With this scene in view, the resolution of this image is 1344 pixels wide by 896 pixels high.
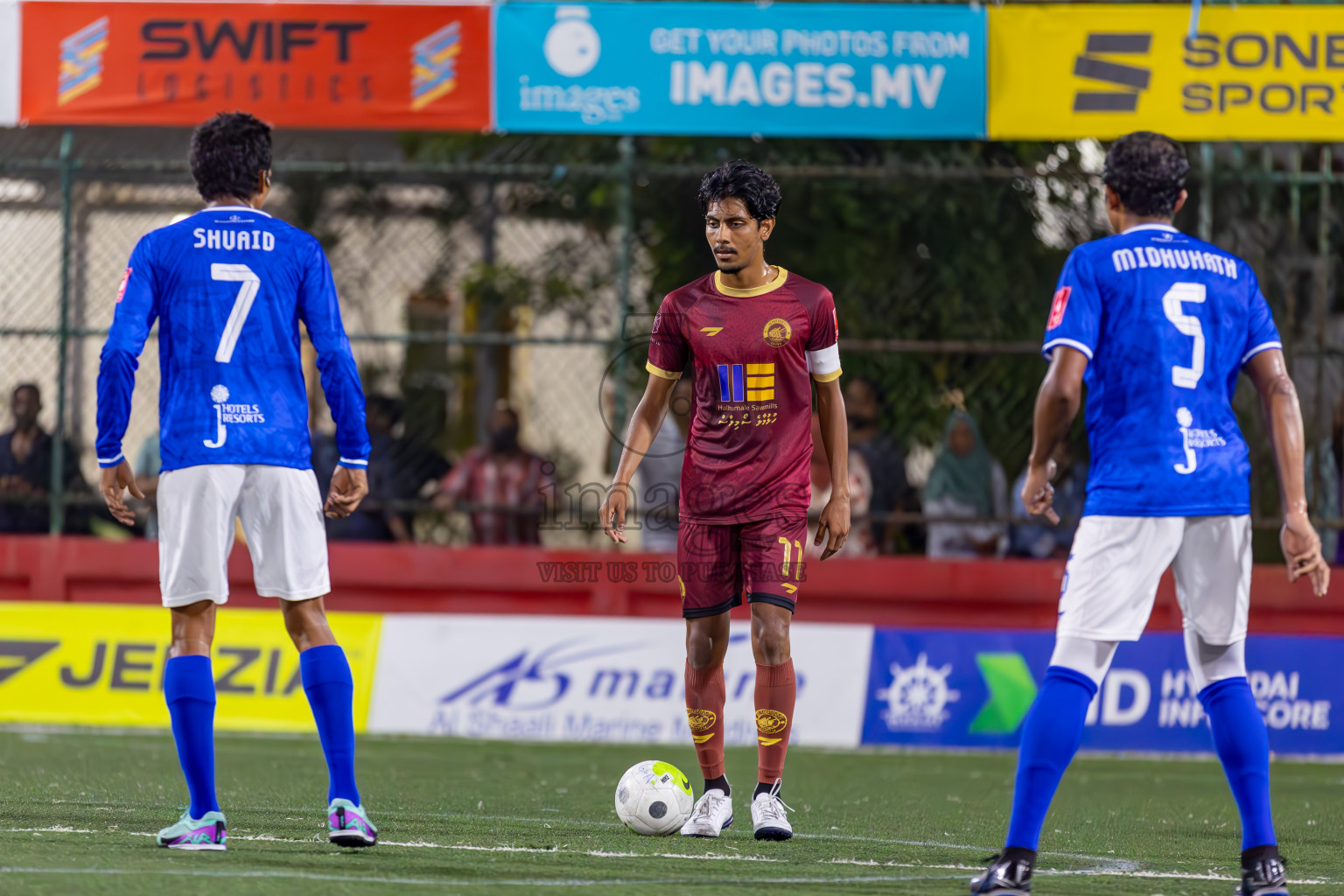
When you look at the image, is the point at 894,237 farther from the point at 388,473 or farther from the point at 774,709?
the point at 774,709

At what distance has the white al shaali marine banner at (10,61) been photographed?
11.0 meters

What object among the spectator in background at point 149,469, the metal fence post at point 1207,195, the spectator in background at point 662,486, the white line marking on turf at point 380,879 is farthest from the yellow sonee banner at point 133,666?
the metal fence post at point 1207,195

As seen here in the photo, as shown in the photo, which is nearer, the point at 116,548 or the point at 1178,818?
the point at 1178,818

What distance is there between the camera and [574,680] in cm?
1025

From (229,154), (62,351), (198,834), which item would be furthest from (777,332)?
(62,351)

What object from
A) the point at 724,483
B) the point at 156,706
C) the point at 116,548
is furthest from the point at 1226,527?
the point at 116,548

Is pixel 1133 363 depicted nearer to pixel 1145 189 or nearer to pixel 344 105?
pixel 1145 189

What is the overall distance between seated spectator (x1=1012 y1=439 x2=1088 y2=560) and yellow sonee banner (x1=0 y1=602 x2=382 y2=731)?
169 inches

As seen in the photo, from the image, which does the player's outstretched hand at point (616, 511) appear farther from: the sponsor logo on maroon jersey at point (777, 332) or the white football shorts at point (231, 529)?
the white football shorts at point (231, 529)

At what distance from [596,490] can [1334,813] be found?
5697mm

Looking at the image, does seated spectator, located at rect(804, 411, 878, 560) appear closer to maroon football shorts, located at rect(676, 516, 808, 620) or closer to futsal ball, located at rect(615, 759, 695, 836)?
maroon football shorts, located at rect(676, 516, 808, 620)

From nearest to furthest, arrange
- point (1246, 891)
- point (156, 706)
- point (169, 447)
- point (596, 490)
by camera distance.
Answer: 1. point (1246, 891)
2. point (169, 447)
3. point (156, 706)
4. point (596, 490)

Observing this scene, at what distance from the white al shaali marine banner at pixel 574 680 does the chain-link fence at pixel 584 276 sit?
39.7 inches

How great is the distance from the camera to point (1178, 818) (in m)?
7.12
